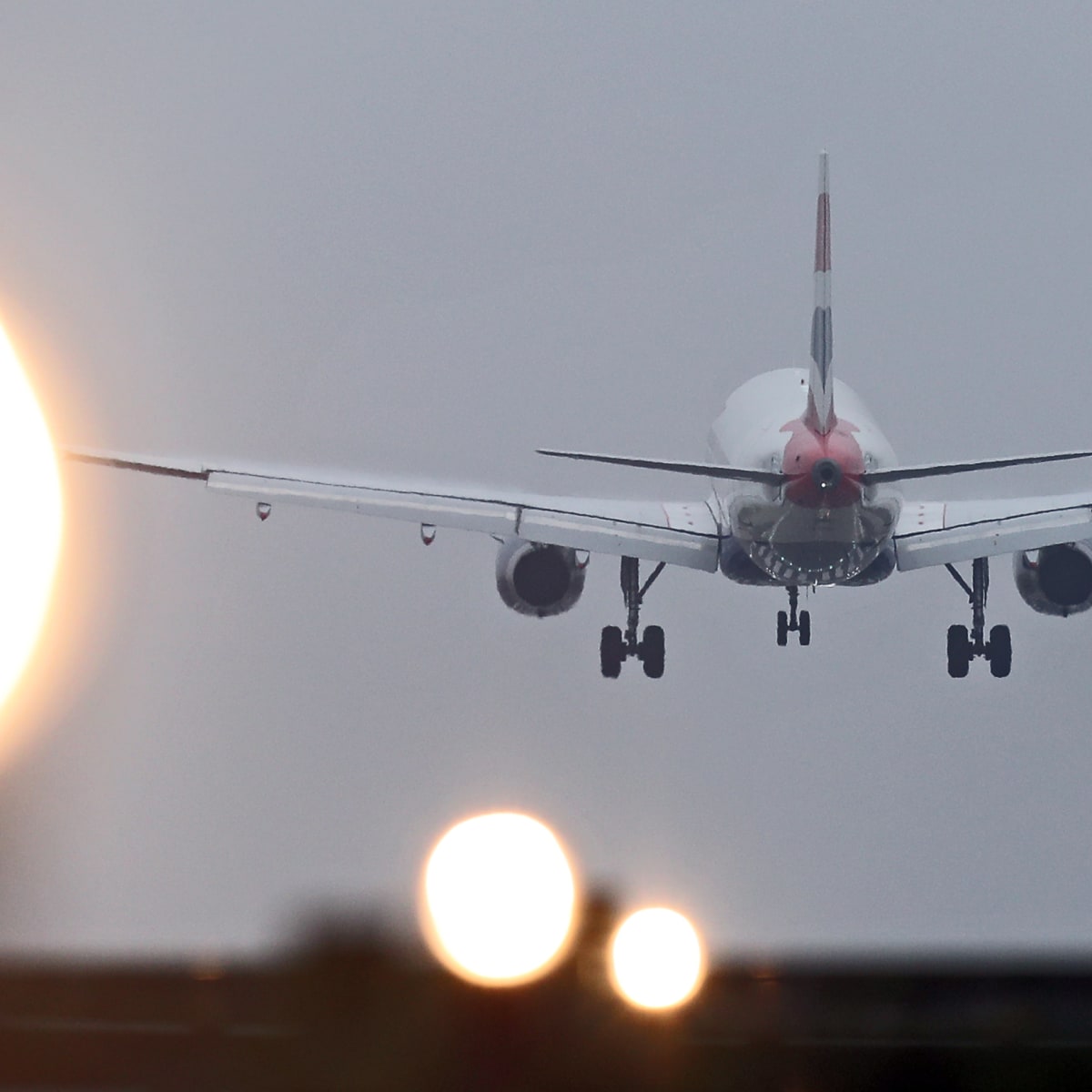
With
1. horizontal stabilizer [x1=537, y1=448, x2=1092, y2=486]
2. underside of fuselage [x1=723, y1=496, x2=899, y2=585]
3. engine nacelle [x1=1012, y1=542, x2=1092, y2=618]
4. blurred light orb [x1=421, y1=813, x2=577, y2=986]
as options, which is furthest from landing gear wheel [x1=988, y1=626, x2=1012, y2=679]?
blurred light orb [x1=421, y1=813, x2=577, y2=986]

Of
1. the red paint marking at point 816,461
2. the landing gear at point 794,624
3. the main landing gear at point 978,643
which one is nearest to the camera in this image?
the red paint marking at point 816,461

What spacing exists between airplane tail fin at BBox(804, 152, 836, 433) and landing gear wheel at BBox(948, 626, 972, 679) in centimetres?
988

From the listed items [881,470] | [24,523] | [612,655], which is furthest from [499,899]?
[612,655]

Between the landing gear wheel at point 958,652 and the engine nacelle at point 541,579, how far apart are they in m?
11.1

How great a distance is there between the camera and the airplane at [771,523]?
173ft

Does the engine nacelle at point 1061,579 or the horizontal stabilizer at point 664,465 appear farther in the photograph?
the engine nacelle at point 1061,579

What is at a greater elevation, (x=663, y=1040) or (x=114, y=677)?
(x=114, y=677)

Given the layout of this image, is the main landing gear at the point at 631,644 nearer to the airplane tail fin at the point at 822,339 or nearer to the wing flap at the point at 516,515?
the wing flap at the point at 516,515

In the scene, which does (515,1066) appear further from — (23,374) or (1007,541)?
(1007,541)

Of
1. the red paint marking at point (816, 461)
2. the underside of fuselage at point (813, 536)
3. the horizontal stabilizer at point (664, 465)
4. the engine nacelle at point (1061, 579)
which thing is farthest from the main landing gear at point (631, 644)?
the horizontal stabilizer at point (664, 465)

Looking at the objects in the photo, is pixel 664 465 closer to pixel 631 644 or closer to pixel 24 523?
pixel 631 644

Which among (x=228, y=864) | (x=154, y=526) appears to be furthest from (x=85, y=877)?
(x=228, y=864)

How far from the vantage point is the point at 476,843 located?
1163 cm

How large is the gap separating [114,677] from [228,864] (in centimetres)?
3577
